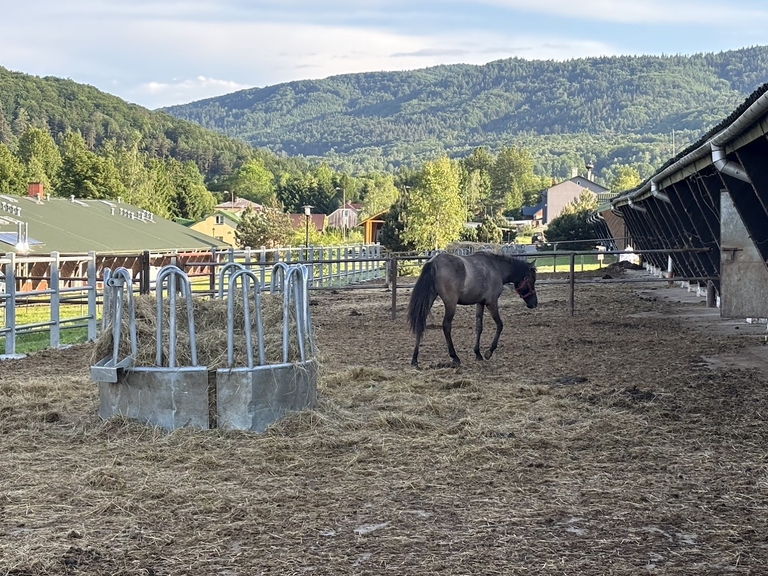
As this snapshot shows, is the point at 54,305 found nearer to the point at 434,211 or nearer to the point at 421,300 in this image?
the point at 421,300

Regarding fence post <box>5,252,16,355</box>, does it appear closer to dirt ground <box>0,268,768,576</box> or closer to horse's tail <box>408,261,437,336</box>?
dirt ground <box>0,268,768,576</box>

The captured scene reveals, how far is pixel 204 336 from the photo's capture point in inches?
283

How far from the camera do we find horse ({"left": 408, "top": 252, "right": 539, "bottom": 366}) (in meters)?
9.96

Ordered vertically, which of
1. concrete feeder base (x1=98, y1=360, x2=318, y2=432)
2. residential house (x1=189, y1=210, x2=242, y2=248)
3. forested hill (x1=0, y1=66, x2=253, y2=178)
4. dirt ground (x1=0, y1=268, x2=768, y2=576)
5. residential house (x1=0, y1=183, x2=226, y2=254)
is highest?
forested hill (x1=0, y1=66, x2=253, y2=178)

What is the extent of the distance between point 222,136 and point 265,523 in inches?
7419

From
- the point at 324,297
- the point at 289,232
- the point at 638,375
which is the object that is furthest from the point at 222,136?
the point at 638,375

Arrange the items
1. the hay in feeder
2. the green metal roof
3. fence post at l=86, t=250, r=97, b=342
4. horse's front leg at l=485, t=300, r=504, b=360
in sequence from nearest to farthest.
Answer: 1. the hay in feeder
2. horse's front leg at l=485, t=300, r=504, b=360
3. fence post at l=86, t=250, r=97, b=342
4. the green metal roof

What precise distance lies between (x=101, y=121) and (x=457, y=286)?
153m

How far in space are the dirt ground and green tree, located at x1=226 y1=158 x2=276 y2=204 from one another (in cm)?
15078

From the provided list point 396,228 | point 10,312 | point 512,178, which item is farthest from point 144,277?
point 512,178

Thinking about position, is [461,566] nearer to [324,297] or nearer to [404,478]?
[404,478]

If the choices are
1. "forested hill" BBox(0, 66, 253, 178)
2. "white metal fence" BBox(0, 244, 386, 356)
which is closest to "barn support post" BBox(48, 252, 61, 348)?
"white metal fence" BBox(0, 244, 386, 356)

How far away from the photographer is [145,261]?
591 inches

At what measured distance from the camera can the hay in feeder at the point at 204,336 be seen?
6855 mm
